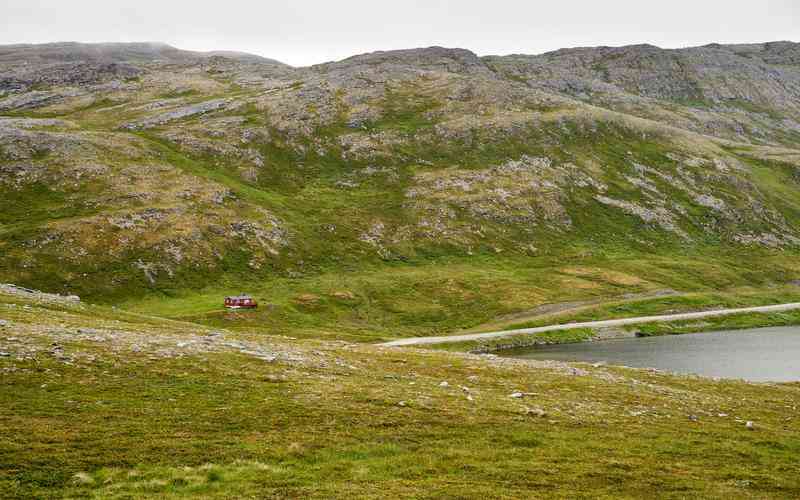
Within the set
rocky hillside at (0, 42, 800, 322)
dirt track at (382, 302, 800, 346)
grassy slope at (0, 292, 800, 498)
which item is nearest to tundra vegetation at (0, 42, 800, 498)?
grassy slope at (0, 292, 800, 498)

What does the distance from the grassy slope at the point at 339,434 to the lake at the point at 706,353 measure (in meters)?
34.8

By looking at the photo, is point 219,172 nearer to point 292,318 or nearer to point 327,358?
point 292,318

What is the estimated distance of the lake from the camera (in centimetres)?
7275

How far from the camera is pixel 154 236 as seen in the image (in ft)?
411

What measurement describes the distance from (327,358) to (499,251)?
121 metres

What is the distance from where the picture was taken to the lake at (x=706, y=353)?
239 ft

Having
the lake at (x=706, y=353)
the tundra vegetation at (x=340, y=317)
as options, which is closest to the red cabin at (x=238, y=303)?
the tundra vegetation at (x=340, y=317)

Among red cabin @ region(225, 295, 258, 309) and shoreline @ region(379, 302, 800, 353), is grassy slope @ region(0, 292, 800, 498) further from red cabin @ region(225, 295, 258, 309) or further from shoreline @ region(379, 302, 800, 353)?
red cabin @ region(225, 295, 258, 309)

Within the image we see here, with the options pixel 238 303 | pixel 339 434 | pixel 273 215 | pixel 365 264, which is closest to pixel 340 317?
pixel 238 303

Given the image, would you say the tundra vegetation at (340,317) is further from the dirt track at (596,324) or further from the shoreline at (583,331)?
the dirt track at (596,324)

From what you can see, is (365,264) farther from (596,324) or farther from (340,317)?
(596,324)

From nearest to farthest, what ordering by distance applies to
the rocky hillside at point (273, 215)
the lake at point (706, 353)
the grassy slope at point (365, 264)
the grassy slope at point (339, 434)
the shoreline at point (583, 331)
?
the grassy slope at point (339, 434) → the lake at point (706, 353) → the shoreline at point (583, 331) → the grassy slope at point (365, 264) → the rocky hillside at point (273, 215)

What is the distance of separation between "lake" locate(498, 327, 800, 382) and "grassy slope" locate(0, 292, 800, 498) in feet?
114

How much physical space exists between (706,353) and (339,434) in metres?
78.1
